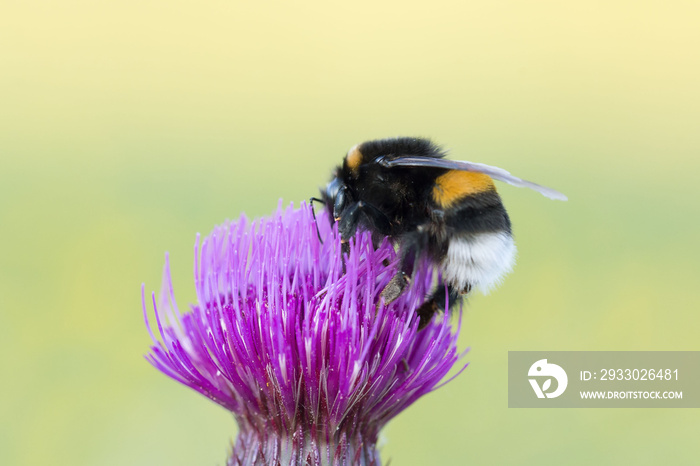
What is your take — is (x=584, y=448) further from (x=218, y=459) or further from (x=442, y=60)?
(x=442, y=60)

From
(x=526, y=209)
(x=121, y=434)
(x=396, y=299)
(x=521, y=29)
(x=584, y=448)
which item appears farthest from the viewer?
(x=521, y=29)

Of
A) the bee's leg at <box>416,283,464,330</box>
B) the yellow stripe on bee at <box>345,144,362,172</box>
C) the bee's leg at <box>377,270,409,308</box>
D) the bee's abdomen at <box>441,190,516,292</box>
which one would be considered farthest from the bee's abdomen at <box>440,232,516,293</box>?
the yellow stripe on bee at <box>345,144,362,172</box>

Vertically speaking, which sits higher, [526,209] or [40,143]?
[40,143]

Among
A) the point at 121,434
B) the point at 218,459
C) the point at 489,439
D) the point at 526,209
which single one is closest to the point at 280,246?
the point at 218,459

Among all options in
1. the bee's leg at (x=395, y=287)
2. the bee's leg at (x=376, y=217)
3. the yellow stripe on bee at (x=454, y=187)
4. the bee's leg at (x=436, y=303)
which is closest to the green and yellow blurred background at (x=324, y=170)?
the bee's leg at (x=436, y=303)

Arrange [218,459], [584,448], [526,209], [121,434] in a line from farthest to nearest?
[526,209]
[584,448]
[121,434]
[218,459]

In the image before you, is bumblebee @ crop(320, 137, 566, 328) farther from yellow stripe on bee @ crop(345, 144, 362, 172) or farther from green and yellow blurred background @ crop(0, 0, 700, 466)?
green and yellow blurred background @ crop(0, 0, 700, 466)
